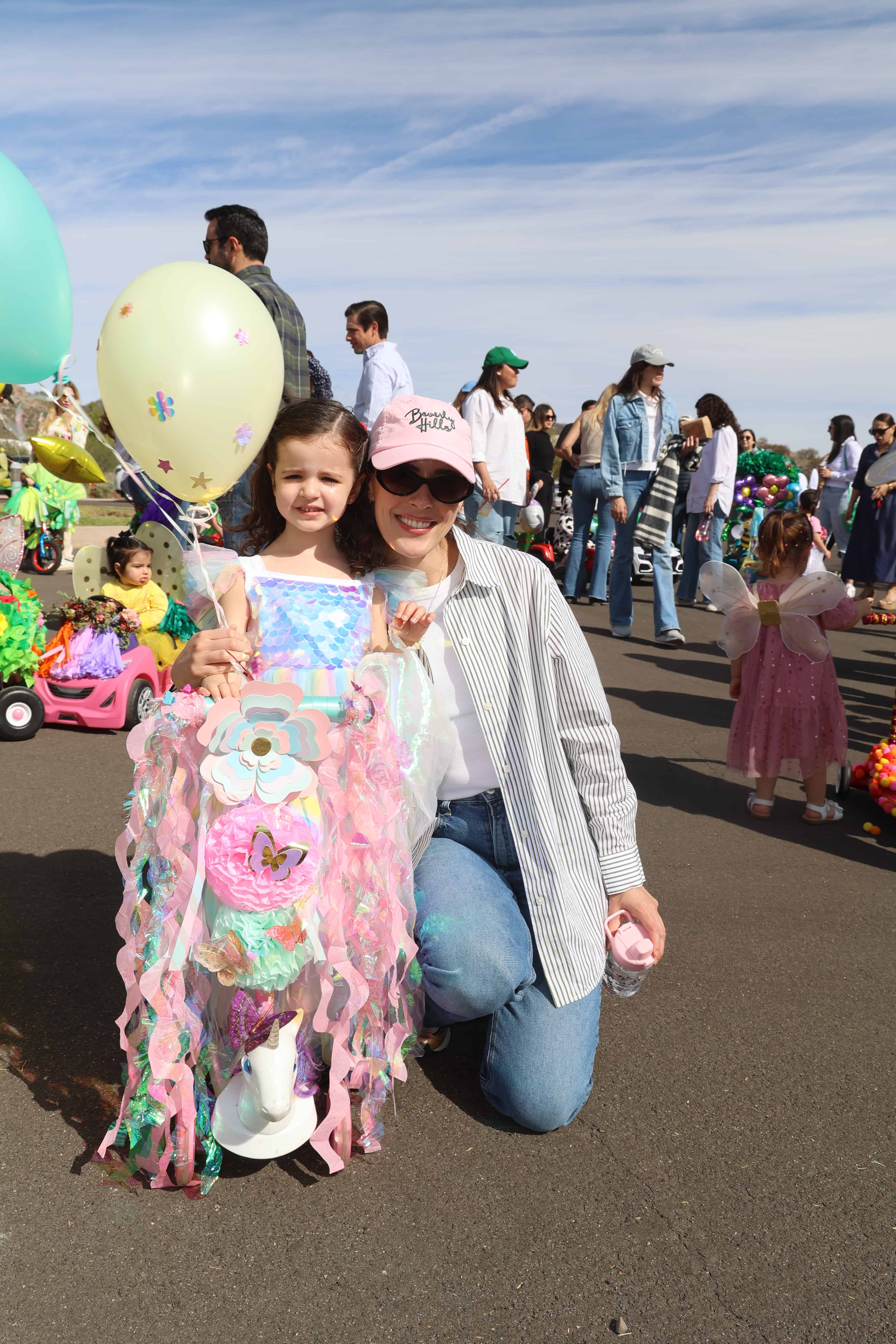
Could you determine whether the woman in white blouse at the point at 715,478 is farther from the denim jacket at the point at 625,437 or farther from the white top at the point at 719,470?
the denim jacket at the point at 625,437

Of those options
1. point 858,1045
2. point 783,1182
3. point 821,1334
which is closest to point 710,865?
point 858,1045

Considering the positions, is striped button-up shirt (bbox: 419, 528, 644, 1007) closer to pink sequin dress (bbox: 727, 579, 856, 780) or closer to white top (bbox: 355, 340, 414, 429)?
pink sequin dress (bbox: 727, 579, 856, 780)

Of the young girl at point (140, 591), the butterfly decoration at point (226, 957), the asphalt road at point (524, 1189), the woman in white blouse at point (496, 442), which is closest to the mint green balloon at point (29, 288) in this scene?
the butterfly decoration at point (226, 957)

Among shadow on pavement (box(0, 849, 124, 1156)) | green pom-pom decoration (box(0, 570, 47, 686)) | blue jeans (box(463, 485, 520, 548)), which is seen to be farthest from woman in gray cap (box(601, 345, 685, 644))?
shadow on pavement (box(0, 849, 124, 1156))

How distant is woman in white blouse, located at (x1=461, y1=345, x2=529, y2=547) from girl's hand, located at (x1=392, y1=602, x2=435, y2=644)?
509 cm

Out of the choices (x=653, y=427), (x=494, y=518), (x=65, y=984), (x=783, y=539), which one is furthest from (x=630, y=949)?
(x=653, y=427)

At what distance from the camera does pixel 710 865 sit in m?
4.05

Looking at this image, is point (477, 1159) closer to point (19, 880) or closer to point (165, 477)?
point (165, 477)

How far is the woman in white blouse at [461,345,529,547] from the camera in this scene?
24.9 ft

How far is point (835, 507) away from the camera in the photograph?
12250 mm

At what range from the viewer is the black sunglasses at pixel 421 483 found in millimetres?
2270

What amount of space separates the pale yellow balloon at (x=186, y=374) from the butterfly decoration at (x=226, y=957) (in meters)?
0.94

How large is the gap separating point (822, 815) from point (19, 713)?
383 cm

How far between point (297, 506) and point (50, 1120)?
1.46 meters
